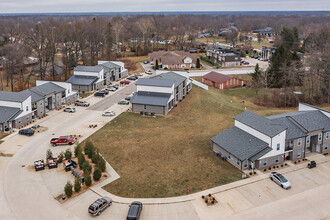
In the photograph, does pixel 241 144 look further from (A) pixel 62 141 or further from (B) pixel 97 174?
(A) pixel 62 141

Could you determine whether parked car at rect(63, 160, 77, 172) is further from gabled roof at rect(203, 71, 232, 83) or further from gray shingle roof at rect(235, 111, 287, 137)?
gabled roof at rect(203, 71, 232, 83)

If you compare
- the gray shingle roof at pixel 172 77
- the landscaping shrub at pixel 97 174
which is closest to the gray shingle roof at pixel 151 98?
the gray shingle roof at pixel 172 77

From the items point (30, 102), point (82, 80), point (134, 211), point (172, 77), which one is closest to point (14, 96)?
point (30, 102)

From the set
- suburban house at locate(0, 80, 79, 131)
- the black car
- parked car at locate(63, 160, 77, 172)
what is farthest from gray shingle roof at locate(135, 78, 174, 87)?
parked car at locate(63, 160, 77, 172)

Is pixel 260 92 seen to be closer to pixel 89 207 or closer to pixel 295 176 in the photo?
pixel 295 176

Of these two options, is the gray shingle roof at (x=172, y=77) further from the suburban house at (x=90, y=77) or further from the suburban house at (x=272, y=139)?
the suburban house at (x=272, y=139)
